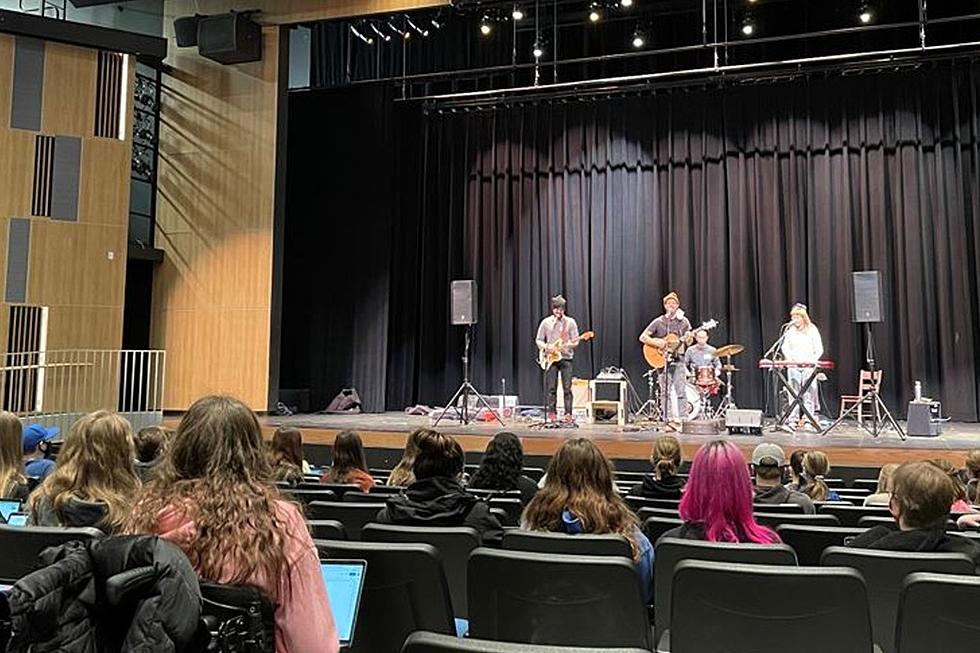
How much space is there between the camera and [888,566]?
257 centimetres

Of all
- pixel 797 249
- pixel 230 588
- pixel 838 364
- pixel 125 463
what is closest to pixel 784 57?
pixel 797 249

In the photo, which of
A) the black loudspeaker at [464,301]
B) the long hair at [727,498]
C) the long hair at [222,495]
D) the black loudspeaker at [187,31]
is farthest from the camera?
the black loudspeaker at [187,31]

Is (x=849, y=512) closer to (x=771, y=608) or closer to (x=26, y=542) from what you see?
(x=771, y=608)

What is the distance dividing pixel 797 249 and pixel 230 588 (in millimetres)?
12114

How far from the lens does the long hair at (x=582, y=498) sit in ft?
10.1

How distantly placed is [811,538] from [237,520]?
225 centimetres

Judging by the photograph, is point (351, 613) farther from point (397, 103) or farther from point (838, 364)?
point (397, 103)

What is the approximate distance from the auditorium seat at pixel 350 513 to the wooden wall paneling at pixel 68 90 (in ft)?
31.4

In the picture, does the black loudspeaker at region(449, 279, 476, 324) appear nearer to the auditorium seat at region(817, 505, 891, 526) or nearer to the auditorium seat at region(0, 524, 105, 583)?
the auditorium seat at region(817, 505, 891, 526)

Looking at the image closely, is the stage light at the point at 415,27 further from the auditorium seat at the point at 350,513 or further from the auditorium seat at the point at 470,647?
the auditorium seat at the point at 470,647

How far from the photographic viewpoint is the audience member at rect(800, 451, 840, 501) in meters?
4.92

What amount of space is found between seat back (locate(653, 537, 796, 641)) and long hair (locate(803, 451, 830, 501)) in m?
2.29

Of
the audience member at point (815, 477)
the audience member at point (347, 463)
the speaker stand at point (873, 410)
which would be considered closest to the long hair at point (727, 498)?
the audience member at point (815, 477)

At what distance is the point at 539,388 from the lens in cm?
1364
